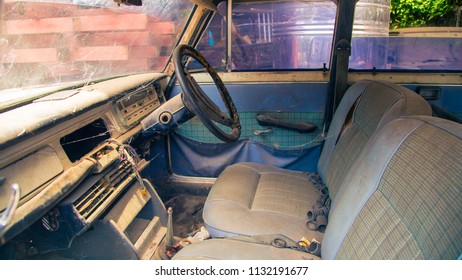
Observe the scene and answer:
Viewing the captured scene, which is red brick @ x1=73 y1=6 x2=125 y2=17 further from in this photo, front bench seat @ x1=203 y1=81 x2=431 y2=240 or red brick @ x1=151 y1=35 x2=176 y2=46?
front bench seat @ x1=203 y1=81 x2=431 y2=240

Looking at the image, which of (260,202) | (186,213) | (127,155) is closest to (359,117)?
(260,202)

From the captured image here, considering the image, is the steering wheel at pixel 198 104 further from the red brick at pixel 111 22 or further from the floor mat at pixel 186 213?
the floor mat at pixel 186 213

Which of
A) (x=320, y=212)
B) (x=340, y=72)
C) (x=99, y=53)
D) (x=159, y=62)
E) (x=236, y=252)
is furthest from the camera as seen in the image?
(x=159, y=62)

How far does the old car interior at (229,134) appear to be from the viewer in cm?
99

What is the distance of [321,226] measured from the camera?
1.47 meters

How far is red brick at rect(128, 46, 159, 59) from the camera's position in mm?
2010

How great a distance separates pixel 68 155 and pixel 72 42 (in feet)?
1.73

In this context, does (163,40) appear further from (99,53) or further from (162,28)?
(99,53)

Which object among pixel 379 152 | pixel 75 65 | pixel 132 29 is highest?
pixel 132 29

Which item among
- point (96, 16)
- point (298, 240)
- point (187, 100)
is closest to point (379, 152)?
point (298, 240)

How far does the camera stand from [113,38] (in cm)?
181

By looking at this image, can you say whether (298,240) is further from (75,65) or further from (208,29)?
(208,29)

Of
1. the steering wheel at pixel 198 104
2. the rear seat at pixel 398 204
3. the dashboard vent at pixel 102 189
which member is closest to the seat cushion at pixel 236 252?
the rear seat at pixel 398 204

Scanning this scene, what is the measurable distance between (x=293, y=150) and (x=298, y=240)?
3.36 feet
